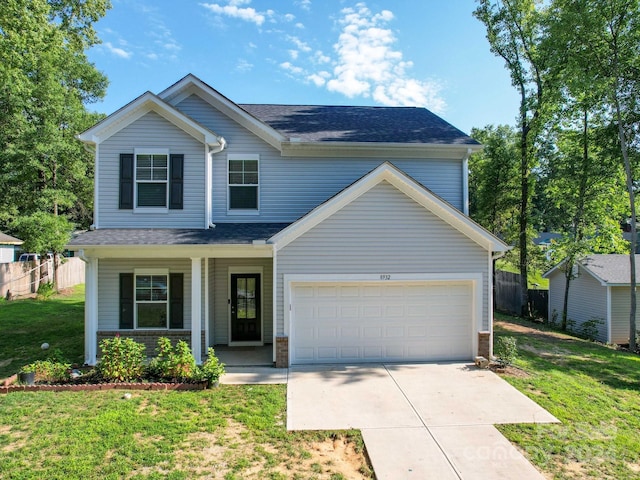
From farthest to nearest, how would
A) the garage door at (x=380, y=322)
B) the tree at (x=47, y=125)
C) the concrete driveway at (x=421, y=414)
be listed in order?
1. the tree at (x=47, y=125)
2. the garage door at (x=380, y=322)
3. the concrete driveway at (x=421, y=414)

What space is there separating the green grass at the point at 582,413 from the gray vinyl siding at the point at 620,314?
5880 millimetres

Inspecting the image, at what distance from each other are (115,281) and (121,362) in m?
3.03

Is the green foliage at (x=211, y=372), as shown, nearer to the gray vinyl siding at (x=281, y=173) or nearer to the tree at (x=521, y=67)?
the gray vinyl siding at (x=281, y=173)

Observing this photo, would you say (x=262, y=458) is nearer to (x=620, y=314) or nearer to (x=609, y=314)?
(x=609, y=314)

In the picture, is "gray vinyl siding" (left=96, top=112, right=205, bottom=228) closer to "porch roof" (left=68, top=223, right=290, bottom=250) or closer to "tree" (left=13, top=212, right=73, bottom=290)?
"porch roof" (left=68, top=223, right=290, bottom=250)

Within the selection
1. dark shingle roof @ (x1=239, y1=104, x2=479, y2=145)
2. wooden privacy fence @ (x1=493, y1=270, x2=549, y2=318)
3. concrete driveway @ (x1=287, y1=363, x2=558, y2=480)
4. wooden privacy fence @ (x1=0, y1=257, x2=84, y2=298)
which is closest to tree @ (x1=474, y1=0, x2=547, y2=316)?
wooden privacy fence @ (x1=493, y1=270, x2=549, y2=318)

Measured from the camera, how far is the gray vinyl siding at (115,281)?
34.5 feet

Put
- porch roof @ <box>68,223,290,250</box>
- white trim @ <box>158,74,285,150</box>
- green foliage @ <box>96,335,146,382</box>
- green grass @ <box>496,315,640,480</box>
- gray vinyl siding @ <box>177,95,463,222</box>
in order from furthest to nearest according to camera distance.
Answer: gray vinyl siding @ <box>177,95,463,222</box>, white trim @ <box>158,74,285,150</box>, porch roof @ <box>68,223,290,250</box>, green foliage @ <box>96,335,146,382</box>, green grass @ <box>496,315,640,480</box>

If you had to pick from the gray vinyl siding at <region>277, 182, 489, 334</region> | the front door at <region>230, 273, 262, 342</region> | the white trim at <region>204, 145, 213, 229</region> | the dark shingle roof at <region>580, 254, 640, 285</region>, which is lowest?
the front door at <region>230, 273, 262, 342</region>

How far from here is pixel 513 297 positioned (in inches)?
867

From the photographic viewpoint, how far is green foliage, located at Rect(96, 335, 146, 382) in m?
8.25

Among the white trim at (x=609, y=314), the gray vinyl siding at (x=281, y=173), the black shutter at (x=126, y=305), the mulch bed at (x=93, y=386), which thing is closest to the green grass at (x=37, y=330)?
the black shutter at (x=126, y=305)

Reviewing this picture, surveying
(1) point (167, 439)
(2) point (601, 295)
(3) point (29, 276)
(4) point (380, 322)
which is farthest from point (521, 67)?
(3) point (29, 276)

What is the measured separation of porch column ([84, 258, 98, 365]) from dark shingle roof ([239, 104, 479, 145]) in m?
6.24
